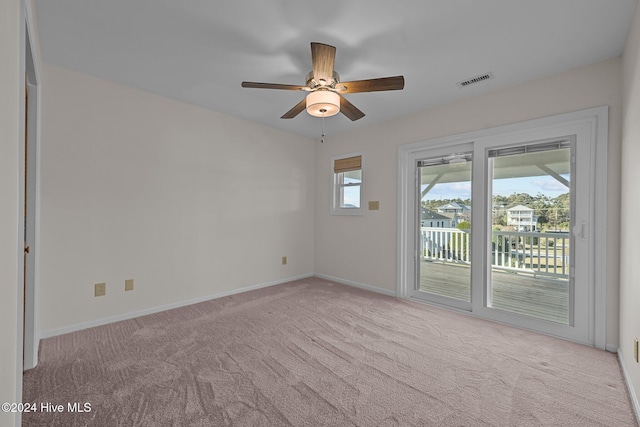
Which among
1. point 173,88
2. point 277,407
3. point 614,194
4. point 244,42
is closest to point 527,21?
point 614,194

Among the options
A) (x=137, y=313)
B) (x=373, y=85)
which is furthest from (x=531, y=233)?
(x=137, y=313)

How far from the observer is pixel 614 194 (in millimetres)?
2387

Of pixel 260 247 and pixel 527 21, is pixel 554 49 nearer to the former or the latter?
pixel 527 21

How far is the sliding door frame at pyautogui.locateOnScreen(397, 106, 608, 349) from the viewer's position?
8.04 feet

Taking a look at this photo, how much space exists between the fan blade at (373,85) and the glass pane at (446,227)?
163 centimetres

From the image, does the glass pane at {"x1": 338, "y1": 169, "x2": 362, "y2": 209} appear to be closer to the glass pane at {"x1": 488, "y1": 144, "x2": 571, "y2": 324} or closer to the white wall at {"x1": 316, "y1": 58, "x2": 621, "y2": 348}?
the white wall at {"x1": 316, "y1": 58, "x2": 621, "y2": 348}

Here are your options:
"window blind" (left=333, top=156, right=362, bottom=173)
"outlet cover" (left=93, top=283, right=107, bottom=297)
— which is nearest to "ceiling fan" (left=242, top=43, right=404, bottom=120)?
"window blind" (left=333, top=156, right=362, bottom=173)

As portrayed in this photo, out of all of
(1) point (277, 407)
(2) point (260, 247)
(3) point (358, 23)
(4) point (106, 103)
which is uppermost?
(3) point (358, 23)

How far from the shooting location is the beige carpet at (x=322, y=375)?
1.66 metres

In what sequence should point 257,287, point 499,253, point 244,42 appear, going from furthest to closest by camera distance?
1. point 257,287
2. point 499,253
3. point 244,42

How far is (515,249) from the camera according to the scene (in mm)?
3008

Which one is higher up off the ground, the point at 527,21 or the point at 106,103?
the point at 527,21

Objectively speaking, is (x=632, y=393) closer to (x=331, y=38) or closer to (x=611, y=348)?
(x=611, y=348)

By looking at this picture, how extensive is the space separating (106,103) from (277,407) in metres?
3.17
